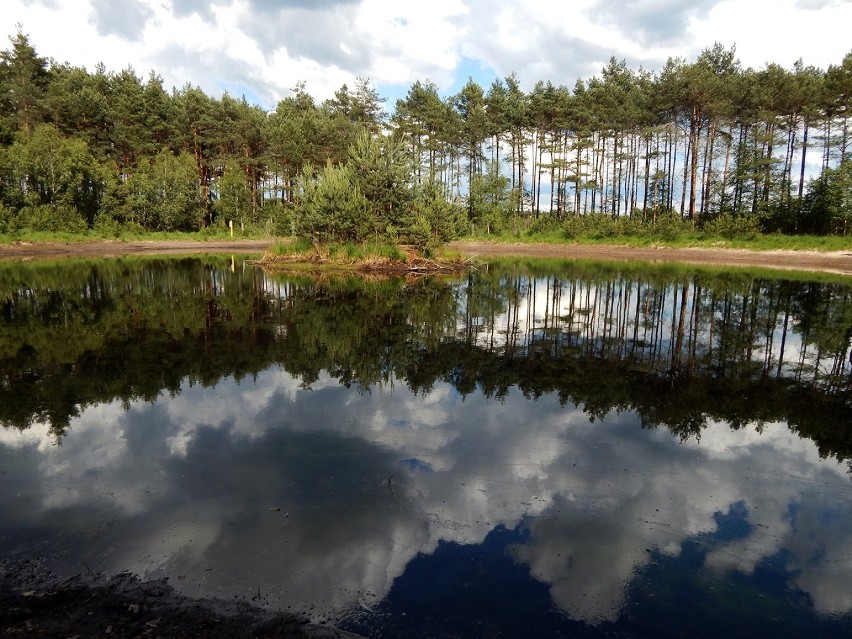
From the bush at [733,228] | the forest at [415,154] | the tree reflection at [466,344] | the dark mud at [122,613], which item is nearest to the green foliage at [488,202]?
the forest at [415,154]

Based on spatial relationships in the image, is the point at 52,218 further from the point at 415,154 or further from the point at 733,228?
the point at 733,228

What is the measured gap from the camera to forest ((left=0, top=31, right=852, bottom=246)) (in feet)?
127

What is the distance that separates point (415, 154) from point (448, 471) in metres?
58.8

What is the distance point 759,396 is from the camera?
400 inches

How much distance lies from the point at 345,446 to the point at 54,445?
4.33 metres

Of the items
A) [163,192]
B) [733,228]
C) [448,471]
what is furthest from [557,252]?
[448,471]

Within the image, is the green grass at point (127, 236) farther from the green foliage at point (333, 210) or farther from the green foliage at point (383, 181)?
the green foliage at point (383, 181)

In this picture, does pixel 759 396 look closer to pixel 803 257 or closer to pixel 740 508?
pixel 740 508

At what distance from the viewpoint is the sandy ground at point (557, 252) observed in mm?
38969

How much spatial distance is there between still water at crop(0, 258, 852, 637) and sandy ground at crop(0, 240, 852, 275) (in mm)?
29189

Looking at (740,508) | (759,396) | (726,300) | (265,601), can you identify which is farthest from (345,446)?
(726,300)

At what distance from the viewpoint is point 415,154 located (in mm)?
61250

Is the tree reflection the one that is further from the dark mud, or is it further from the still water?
the dark mud

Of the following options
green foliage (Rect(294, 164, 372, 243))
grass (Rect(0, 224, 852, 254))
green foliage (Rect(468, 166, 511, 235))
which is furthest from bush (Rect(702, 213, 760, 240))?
green foliage (Rect(294, 164, 372, 243))
